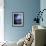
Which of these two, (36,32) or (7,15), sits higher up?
(7,15)

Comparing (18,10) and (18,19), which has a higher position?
(18,10)

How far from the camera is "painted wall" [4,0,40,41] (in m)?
5.74

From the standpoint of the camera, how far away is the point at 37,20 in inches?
224

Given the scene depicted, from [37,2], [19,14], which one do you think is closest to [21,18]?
[19,14]

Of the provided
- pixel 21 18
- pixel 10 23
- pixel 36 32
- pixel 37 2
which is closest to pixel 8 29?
pixel 10 23

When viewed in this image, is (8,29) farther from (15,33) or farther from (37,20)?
(37,20)

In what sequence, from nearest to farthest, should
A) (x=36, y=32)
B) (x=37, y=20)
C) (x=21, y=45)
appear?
(x=36, y=32)
(x=21, y=45)
(x=37, y=20)

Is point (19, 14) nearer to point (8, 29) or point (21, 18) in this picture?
point (21, 18)

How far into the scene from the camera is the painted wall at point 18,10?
5.74 m

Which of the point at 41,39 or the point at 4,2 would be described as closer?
the point at 41,39

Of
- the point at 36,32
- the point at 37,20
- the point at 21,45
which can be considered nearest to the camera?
the point at 36,32

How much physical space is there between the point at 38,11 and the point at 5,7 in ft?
4.79

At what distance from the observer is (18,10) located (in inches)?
228

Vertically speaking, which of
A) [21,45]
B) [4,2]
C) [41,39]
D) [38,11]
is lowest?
[21,45]
